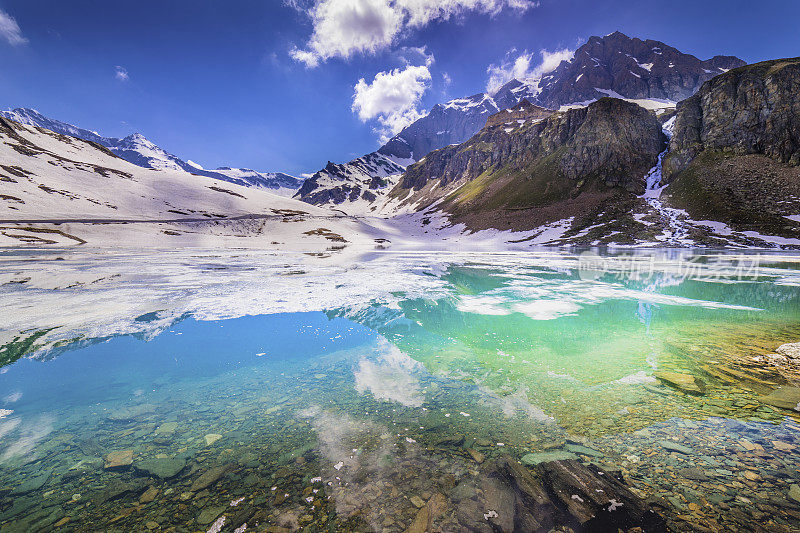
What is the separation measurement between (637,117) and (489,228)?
57078mm

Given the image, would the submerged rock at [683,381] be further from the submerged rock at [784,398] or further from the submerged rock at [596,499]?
the submerged rock at [596,499]

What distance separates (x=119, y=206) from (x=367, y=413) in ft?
354

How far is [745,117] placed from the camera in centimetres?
6756

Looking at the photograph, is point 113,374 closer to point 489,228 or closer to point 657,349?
point 657,349

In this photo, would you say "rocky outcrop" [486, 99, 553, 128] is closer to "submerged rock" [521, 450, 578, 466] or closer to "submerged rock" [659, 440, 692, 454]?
"submerged rock" [659, 440, 692, 454]

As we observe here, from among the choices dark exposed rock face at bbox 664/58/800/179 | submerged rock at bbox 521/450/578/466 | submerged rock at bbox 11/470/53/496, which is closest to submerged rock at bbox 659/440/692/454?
submerged rock at bbox 521/450/578/466

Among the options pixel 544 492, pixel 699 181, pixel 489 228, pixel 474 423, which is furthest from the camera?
pixel 489 228

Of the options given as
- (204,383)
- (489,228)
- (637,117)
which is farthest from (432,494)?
(637,117)

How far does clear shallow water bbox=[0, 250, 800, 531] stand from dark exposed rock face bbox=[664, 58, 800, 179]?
84282 millimetres

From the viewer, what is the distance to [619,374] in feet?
25.1

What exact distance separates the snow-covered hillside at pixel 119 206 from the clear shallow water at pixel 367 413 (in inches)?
2594

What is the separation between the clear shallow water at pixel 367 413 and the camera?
389 cm

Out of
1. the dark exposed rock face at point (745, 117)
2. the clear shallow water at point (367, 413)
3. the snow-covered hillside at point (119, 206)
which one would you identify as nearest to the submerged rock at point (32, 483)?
the clear shallow water at point (367, 413)

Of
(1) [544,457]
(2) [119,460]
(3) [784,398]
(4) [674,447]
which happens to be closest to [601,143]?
(3) [784,398]
